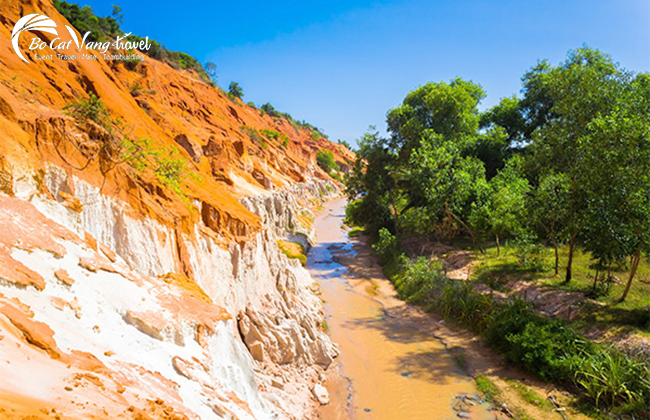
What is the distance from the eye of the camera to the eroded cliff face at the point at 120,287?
484 cm

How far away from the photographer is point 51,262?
6.33 m

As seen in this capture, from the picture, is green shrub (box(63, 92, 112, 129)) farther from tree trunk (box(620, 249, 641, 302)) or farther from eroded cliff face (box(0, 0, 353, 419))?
tree trunk (box(620, 249, 641, 302))

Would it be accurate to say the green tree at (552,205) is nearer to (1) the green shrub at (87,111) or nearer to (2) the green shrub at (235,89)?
(1) the green shrub at (87,111)

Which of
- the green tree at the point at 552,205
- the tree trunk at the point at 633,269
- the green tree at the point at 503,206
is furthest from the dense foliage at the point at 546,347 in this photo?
the green tree at the point at 503,206

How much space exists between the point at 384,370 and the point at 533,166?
14.1 meters

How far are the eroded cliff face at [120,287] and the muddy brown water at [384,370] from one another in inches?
48.5

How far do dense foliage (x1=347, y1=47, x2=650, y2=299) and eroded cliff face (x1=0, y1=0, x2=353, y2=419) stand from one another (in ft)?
39.0

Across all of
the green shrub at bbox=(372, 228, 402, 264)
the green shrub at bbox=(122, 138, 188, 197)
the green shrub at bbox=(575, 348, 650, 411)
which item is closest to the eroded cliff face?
the green shrub at bbox=(122, 138, 188, 197)

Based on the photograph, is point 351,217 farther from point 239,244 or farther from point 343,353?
point 239,244

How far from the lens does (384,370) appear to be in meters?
14.6

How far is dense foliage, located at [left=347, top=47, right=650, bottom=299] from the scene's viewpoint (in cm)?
1255

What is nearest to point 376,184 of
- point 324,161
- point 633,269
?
point 633,269

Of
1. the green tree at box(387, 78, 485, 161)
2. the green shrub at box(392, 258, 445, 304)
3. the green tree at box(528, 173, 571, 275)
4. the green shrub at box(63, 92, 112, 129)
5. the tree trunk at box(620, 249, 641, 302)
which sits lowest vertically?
the green shrub at box(392, 258, 445, 304)

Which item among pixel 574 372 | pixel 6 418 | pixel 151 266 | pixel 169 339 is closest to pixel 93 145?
pixel 151 266
